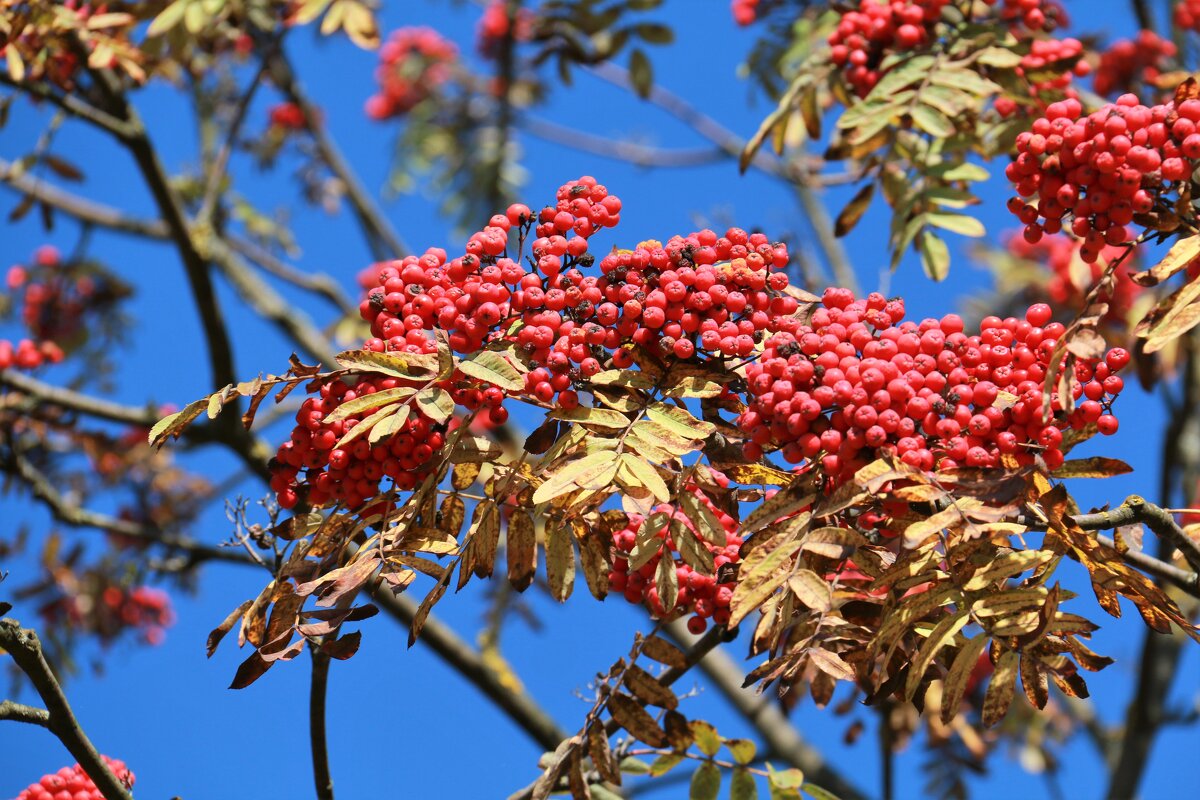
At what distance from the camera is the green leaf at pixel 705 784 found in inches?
127

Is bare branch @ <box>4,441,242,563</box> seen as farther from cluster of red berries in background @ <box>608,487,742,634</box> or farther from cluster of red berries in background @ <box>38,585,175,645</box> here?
cluster of red berries in background @ <box>608,487,742,634</box>

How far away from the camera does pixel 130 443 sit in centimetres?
756

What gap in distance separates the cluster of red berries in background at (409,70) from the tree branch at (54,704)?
A: 26.2 feet

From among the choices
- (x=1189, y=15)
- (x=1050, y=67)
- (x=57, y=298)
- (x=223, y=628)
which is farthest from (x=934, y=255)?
(x=57, y=298)

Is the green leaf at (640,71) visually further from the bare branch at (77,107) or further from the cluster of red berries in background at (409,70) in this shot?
the cluster of red berries in background at (409,70)

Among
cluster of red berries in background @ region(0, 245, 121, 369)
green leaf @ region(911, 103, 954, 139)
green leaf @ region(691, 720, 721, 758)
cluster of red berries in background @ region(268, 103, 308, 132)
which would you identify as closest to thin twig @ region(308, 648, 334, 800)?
green leaf @ region(691, 720, 721, 758)

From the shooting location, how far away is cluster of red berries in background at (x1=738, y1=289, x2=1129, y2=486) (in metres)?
2.41

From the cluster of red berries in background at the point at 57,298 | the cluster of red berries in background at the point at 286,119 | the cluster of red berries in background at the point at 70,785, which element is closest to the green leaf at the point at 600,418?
the cluster of red berries in background at the point at 70,785

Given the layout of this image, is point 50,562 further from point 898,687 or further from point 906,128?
point 898,687

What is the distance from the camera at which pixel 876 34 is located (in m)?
4.08

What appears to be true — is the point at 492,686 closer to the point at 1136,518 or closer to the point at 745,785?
the point at 745,785

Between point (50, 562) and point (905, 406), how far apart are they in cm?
555

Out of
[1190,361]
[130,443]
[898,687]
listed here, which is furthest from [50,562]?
[1190,361]

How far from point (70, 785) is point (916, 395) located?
7.63 feet
